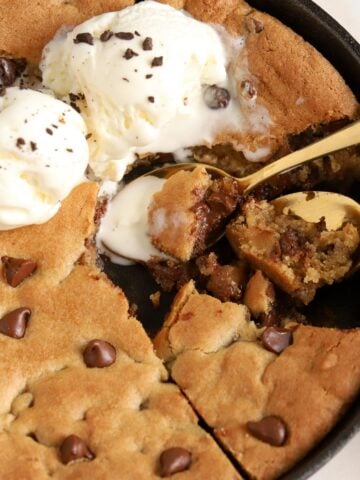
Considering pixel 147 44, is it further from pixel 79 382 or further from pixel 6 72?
pixel 79 382

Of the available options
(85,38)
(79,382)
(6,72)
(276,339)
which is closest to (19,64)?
(6,72)

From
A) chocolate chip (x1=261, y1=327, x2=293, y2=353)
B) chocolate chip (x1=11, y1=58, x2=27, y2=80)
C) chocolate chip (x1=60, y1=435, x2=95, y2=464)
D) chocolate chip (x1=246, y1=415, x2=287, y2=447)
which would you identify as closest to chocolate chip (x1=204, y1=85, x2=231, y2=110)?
chocolate chip (x1=11, y1=58, x2=27, y2=80)

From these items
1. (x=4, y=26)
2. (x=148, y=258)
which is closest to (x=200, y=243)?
(x=148, y=258)

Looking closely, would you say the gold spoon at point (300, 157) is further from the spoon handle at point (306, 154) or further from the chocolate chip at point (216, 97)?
the chocolate chip at point (216, 97)

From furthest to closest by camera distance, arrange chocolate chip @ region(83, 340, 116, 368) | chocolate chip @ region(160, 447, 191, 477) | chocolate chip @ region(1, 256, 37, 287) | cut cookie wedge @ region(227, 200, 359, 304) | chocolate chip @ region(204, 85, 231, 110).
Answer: chocolate chip @ region(204, 85, 231, 110)
cut cookie wedge @ region(227, 200, 359, 304)
chocolate chip @ region(1, 256, 37, 287)
chocolate chip @ region(83, 340, 116, 368)
chocolate chip @ region(160, 447, 191, 477)

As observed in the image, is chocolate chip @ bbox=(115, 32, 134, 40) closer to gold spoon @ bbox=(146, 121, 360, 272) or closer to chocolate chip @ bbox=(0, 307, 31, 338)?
gold spoon @ bbox=(146, 121, 360, 272)

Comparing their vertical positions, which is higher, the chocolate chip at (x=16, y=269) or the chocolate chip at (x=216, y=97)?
the chocolate chip at (x=216, y=97)

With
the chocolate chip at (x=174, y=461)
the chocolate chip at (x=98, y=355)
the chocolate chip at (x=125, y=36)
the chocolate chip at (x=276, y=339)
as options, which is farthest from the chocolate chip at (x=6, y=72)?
the chocolate chip at (x=174, y=461)
